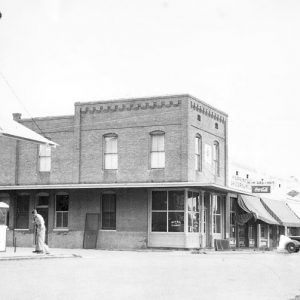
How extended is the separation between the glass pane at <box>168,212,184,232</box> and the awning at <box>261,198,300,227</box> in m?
9.75

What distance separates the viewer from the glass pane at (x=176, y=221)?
3155 centimetres

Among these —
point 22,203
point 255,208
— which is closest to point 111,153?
point 22,203

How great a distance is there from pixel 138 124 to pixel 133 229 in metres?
5.31

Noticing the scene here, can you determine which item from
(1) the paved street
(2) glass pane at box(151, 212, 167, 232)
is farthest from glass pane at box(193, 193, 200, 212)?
(1) the paved street

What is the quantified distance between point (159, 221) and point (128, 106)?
6135mm

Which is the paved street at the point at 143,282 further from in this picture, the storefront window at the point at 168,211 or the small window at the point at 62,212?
the small window at the point at 62,212

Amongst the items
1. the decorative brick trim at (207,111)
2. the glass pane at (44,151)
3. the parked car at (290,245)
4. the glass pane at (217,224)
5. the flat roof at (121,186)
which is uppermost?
the decorative brick trim at (207,111)

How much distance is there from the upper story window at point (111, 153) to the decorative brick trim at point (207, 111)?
4342mm

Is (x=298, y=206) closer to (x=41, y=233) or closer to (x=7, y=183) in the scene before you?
(x=7, y=183)

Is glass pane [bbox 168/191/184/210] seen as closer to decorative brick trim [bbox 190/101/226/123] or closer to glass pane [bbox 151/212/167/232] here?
glass pane [bbox 151/212/167/232]

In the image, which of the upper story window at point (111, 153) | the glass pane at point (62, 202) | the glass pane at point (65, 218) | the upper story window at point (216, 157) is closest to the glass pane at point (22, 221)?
the glass pane at point (62, 202)

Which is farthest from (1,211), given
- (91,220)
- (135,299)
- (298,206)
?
(298,206)

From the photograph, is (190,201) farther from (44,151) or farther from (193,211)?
(44,151)

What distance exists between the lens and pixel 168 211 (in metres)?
31.8
